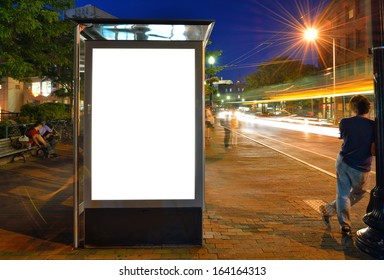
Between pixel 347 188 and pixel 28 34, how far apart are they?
1106 centimetres

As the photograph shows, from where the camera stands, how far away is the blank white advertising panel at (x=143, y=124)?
4445mm

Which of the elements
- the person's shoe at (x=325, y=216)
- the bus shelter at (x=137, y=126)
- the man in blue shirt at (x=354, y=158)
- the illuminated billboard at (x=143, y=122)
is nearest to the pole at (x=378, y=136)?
the man in blue shirt at (x=354, y=158)

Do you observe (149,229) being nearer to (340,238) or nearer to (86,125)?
(86,125)

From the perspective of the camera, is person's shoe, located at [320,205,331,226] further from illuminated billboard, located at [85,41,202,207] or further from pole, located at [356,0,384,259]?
illuminated billboard, located at [85,41,202,207]

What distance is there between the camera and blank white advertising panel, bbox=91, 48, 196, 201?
175 inches

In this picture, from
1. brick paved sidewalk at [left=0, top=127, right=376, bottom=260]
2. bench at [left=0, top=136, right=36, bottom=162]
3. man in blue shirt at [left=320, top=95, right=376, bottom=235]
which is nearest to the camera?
brick paved sidewalk at [left=0, top=127, right=376, bottom=260]

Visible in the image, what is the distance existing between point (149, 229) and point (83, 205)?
0.84 m

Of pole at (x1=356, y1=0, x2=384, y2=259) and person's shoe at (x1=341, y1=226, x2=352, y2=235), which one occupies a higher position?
pole at (x1=356, y1=0, x2=384, y2=259)

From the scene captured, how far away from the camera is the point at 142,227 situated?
182 inches

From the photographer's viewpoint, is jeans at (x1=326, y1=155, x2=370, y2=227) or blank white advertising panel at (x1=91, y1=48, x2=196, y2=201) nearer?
blank white advertising panel at (x1=91, y1=48, x2=196, y2=201)

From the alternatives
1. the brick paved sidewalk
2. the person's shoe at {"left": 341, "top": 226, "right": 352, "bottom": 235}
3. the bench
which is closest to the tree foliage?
the bench

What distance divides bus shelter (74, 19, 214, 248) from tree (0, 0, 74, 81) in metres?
6.38

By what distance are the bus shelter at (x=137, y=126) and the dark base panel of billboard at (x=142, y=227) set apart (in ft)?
0.04

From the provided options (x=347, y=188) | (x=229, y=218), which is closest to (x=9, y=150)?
(x=229, y=218)
